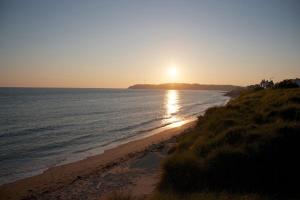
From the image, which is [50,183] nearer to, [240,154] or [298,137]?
[240,154]

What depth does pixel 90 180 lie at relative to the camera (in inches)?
543

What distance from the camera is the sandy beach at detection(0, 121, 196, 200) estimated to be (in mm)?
11875

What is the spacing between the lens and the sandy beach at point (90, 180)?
11.9m

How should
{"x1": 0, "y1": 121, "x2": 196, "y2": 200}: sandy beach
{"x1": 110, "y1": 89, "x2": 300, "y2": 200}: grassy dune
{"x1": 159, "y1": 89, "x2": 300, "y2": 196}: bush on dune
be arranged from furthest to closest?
1. {"x1": 0, "y1": 121, "x2": 196, "y2": 200}: sandy beach
2. {"x1": 159, "y1": 89, "x2": 300, "y2": 196}: bush on dune
3. {"x1": 110, "y1": 89, "x2": 300, "y2": 200}: grassy dune

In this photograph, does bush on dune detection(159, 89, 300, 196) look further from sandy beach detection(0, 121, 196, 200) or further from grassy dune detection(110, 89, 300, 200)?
sandy beach detection(0, 121, 196, 200)

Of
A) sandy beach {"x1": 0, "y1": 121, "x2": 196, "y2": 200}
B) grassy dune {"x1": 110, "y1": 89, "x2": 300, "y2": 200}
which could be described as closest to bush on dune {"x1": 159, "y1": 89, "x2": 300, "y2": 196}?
grassy dune {"x1": 110, "y1": 89, "x2": 300, "y2": 200}

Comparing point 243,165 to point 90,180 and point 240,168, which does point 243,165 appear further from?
point 90,180

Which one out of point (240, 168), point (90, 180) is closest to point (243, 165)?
point (240, 168)

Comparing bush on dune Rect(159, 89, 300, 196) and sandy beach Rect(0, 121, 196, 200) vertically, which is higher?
bush on dune Rect(159, 89, 300, 196)

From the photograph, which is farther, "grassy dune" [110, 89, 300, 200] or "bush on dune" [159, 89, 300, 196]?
"bush on dune" [159, 89, 300, 196]

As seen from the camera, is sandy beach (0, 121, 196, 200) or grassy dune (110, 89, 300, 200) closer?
grassy dune (110, 89, 300, 200)

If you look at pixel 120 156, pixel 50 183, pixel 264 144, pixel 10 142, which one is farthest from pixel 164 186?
pixel 10 142

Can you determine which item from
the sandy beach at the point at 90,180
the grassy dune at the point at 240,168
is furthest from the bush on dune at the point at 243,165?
the sandy beach at the point at 90,180

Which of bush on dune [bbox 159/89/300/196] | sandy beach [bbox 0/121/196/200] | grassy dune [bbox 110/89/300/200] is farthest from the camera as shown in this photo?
sandy beach [bbox 0/121/196/200]
